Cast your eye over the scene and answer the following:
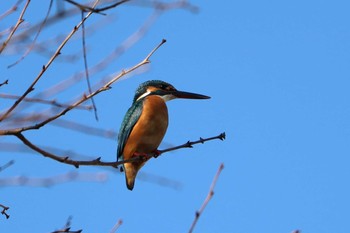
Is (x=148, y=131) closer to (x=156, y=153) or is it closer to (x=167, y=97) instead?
(x=156, y=153)

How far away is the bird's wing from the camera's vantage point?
4.91m

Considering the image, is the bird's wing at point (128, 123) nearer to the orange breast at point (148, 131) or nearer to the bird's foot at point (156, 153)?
the orange breast at point (148, 131)

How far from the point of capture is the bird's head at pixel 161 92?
523 cm

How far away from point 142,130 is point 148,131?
0.05 meters

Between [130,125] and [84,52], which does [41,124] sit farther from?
[130,125]

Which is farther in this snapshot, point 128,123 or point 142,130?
point 128,123

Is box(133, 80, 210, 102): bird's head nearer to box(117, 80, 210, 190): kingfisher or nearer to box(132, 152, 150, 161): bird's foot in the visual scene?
box(117, 80, 210, 190): kingfisher

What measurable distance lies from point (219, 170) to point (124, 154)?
2.77 m

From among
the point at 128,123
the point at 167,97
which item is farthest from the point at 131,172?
the point at 167,97

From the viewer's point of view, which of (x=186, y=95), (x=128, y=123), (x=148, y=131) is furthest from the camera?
(x=186, y=95)

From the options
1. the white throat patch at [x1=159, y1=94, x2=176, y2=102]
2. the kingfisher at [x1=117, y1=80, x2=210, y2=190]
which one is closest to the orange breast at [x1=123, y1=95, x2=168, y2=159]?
the kingfisher at [x1=117, y1=80, x2=210, y2=190]

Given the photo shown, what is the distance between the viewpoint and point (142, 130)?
4789 millimetres

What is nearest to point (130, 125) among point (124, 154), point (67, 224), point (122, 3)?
point (124, 154)

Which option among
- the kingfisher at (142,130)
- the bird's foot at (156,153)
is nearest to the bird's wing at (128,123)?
the kingfisher at (142,130)
